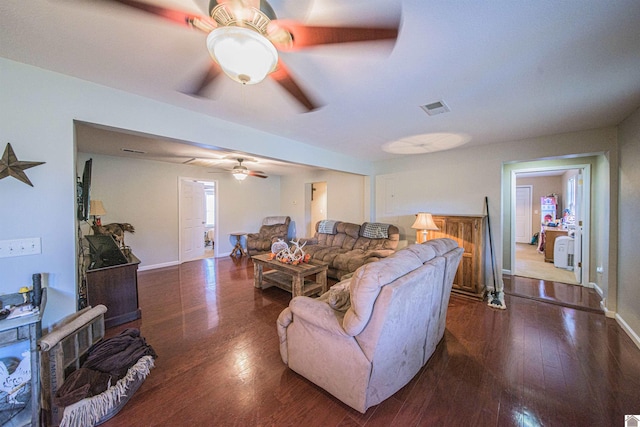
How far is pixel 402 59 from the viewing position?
1601 millimetres

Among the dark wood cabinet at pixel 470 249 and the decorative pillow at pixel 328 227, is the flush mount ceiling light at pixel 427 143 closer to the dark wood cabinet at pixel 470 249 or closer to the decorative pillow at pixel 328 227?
the dark wood cabinet at pixel 470 249

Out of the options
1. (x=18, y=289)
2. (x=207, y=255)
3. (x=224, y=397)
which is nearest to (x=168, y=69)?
(x=18, y=289)

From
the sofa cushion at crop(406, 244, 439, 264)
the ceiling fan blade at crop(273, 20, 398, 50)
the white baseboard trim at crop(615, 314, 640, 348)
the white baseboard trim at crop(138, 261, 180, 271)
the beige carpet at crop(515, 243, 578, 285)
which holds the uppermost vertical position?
the ceiling fan blade at crop(273, 20, 398, 50)

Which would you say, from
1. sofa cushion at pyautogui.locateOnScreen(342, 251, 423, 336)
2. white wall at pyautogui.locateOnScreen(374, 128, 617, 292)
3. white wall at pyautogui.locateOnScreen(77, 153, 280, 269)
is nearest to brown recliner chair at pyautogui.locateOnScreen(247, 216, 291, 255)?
white wall at pyautogui.locateOnScreen(77, 153, 280, 269)

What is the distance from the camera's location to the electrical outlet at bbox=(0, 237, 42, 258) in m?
1.64

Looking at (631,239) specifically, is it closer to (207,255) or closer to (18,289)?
(18,289)

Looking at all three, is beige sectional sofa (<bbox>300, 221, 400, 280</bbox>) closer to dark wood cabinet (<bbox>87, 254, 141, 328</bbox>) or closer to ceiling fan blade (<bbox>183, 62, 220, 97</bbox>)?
dark wood cabinet (<bbox>87, 254, 141, 328</bbox>)

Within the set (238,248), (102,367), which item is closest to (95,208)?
(238,248)

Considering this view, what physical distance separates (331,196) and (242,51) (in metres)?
5.26

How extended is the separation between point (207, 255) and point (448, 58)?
6.74 meters

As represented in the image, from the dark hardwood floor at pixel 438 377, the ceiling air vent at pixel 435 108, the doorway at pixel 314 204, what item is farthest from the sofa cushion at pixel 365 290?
the doorway at pixel 314 204

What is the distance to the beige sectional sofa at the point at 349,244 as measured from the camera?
4.12m

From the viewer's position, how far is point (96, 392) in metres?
1.55

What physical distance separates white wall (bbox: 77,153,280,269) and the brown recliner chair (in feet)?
2.68
